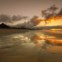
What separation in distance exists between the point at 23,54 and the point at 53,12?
0.69m

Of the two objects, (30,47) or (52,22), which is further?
(52,22)

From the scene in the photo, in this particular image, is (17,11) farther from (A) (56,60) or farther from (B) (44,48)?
(A) (56,60)

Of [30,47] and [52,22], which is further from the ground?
[52,22]

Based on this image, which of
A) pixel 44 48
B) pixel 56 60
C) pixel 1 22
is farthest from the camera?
pixel 1 22

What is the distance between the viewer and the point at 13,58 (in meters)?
1.72

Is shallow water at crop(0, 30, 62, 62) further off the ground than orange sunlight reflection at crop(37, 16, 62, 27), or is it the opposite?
orange sunlight reflection at crop(37, 16, 62, 27)

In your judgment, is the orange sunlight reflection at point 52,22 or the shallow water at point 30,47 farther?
the orange sunlight reflection at point 52,22

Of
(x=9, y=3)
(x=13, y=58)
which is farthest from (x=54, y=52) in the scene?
(x=9, y=3)

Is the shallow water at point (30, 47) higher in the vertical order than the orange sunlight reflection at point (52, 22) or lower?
lower

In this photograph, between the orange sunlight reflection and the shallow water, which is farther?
the orange sunlight reflection

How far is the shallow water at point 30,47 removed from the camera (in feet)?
5.68

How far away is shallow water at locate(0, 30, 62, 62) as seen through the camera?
173 cm

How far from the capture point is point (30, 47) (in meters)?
1.86

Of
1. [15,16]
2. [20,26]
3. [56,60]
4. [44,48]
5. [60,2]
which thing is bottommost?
[56,60]
